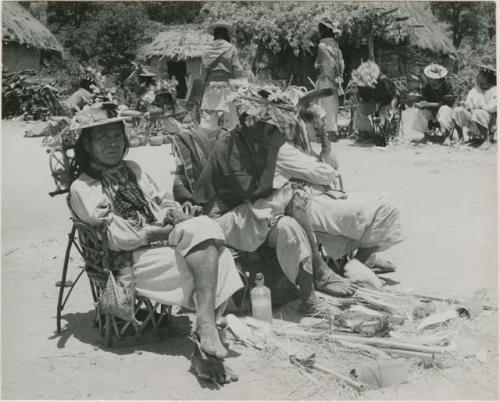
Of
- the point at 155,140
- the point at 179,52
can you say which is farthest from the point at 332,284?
the point at 179,52

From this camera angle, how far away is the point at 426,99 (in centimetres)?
1220

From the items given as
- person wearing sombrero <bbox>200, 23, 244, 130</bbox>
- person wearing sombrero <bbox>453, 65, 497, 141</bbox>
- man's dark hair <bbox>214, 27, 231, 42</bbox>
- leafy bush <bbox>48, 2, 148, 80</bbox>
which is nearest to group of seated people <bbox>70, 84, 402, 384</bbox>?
person wearing sombrero <bbox>200, 23, 244, 130</bbox>

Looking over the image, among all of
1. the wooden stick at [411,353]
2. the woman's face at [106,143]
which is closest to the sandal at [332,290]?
the wooden stick at [411,353]

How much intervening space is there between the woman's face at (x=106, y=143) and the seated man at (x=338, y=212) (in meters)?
1.21

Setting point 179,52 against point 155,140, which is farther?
point 179,52

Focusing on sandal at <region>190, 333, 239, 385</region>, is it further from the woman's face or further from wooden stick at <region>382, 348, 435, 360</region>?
the woman's face

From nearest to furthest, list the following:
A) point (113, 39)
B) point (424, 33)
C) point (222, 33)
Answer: point (222, 33)
point (424, 33)
point (113, 39)

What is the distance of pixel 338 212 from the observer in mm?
4504

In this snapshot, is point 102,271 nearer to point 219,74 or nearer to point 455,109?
point 219,74

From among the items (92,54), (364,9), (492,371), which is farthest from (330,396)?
(92,54)

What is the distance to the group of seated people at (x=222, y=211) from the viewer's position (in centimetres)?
344

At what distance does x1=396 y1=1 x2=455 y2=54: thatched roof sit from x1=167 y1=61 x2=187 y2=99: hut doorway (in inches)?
313

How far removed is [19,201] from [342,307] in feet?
16.2

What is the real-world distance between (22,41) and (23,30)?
700 millimetres
